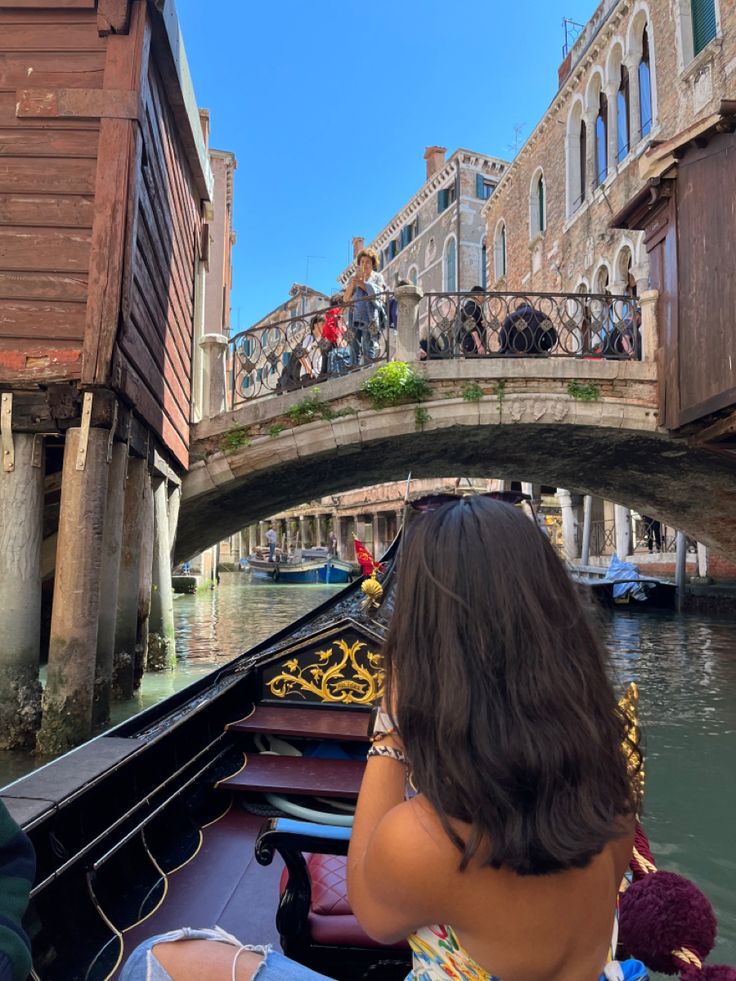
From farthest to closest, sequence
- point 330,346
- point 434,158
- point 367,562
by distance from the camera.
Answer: point 434,158 < point 330,346 < point 367,562

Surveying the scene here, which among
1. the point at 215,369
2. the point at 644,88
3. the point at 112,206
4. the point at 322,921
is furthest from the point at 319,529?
the point at 322,921

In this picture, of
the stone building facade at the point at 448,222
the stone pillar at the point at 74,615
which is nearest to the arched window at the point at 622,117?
the stone building facade at the point at 448,222

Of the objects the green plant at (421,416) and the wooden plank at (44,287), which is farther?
the green plant at (421,416)

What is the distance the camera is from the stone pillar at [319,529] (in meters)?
33.0

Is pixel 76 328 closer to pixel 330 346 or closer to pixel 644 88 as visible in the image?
pixel 330 346

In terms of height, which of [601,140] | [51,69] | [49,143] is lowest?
[49,143]

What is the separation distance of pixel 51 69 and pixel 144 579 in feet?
11.1

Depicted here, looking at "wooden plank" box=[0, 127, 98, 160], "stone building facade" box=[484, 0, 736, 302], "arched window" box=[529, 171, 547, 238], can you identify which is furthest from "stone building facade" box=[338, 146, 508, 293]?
"wooden plank" box=[0, 127, 98, 160]

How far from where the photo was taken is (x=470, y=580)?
2.56 feet

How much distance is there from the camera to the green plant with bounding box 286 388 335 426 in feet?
20.2

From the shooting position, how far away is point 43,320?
392 cm

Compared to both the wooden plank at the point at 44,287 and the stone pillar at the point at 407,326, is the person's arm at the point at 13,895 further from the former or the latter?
the stone pillar at the point at 407,326

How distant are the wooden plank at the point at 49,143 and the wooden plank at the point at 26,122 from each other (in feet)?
0.07

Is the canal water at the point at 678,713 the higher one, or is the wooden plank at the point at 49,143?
the wooden plank at the point at 49,143
